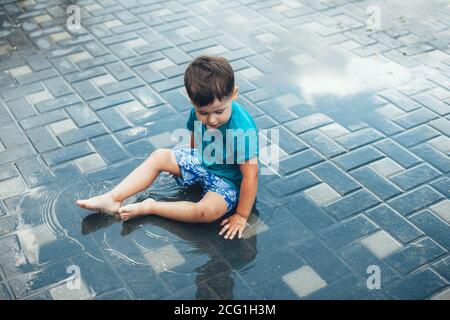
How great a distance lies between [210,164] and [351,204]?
0.96 meters

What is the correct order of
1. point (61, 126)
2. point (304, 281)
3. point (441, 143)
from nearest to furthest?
point (304, 281) < point (441, 143) < point (61, 126)

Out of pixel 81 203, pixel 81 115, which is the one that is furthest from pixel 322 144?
pixel 81 115

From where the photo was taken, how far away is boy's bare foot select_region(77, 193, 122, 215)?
126 inches

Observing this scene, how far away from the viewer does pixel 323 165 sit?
3752mm

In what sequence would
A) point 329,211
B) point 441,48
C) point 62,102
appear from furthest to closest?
1. point 441,48
2. point 62,102
3. point 329,211

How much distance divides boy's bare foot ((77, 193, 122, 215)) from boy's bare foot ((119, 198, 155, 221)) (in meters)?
0.07

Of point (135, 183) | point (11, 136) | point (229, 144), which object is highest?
point (229, 144)

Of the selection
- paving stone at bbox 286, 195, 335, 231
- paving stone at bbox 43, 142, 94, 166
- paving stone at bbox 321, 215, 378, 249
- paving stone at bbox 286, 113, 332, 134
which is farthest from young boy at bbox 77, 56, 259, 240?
Result: paving stone at bbox 286, 113, 332, 134

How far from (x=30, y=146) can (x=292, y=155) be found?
6.44ft

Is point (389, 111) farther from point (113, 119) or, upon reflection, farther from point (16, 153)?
point (16, 153)

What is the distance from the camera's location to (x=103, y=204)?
323 cm

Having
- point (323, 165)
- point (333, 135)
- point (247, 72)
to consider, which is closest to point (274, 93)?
point (247, 72)

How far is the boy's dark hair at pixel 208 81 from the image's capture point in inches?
112

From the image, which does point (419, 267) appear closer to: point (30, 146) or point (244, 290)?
point (244, 290)
